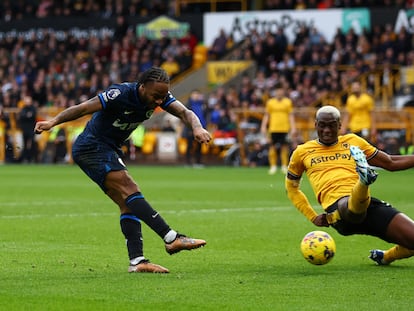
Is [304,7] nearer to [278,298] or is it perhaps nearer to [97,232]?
[97,232]

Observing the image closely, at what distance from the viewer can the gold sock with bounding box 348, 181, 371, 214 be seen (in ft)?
30.6

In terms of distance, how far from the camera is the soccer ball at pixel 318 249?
9734 mm

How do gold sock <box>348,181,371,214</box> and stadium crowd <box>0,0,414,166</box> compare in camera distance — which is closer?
gold sock <box>348,181,371,214</box>

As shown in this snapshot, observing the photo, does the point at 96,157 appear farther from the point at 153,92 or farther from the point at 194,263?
the point at 194,263

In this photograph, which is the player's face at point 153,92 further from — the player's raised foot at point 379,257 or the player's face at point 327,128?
the player's raised foot at point 379,257

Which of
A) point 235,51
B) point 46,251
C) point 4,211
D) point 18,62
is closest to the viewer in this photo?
point 46,251

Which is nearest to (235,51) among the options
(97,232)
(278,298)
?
(97,232)

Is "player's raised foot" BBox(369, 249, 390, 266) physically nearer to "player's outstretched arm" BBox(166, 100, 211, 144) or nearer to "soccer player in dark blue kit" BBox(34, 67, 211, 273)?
"soccer player in dark blue kit" BBox(34, 67, 211, 273)

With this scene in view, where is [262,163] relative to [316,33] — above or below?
below

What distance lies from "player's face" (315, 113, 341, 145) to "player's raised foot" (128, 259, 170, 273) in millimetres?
1985

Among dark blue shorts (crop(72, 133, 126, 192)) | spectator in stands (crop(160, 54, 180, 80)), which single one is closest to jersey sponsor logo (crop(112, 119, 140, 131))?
dark blue shorts (crop(72, 133, 126, 192))

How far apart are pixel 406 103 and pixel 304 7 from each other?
27.0 feet

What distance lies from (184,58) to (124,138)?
103 ft

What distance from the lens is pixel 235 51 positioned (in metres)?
40.4
